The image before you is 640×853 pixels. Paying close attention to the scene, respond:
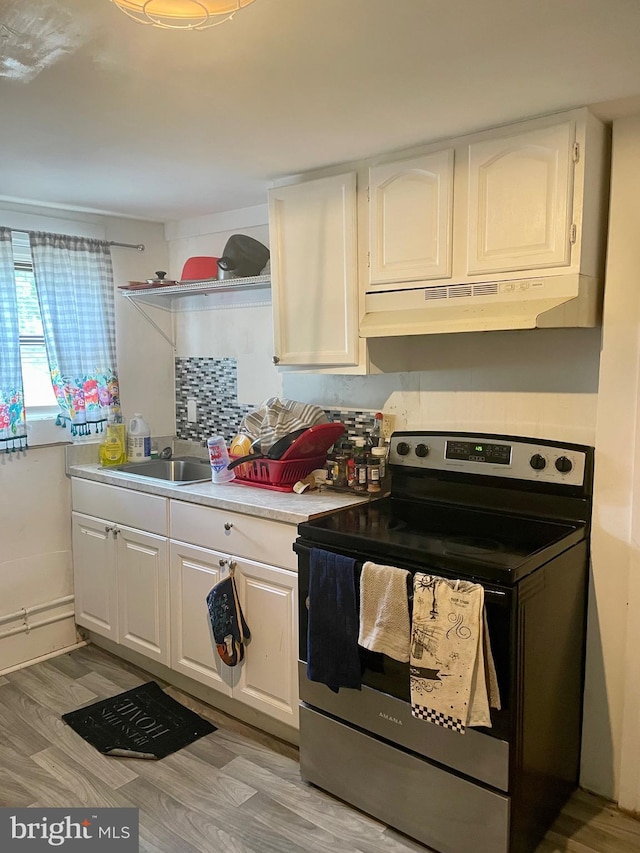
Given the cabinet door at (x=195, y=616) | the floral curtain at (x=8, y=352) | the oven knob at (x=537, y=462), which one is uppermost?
the floral curtain at (x=8, y=352)

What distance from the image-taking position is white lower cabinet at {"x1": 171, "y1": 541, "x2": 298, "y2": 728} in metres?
2.31

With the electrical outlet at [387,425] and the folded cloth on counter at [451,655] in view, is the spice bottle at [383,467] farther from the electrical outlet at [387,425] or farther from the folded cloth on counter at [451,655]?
the folded cloth on counter at [451,655]

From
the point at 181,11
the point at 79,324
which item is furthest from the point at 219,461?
the point at 181,11

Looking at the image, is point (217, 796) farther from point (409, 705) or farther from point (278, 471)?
point (278, 471)

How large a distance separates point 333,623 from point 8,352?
6.31 feet

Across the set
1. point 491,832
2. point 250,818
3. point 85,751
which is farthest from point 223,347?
point 491,832

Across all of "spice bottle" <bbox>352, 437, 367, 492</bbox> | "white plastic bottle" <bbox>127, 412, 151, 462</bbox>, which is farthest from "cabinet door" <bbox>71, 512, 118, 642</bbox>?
"spice bottle" <bbox>352, 437, 367, 492</bbox>

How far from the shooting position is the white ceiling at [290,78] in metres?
1.36

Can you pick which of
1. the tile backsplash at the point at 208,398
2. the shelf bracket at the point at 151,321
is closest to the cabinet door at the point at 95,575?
the tile backsplash at the point at 208,398

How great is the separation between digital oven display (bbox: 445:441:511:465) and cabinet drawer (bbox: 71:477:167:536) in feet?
3.93

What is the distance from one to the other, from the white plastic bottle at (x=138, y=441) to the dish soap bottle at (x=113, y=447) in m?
0.05

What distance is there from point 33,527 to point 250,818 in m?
1.72

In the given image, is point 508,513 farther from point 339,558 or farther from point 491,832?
point 491,832

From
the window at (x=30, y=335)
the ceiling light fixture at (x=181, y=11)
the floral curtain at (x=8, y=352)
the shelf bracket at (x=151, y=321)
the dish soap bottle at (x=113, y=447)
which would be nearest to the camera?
the ceiling light fixture at (x=181, y=11)
